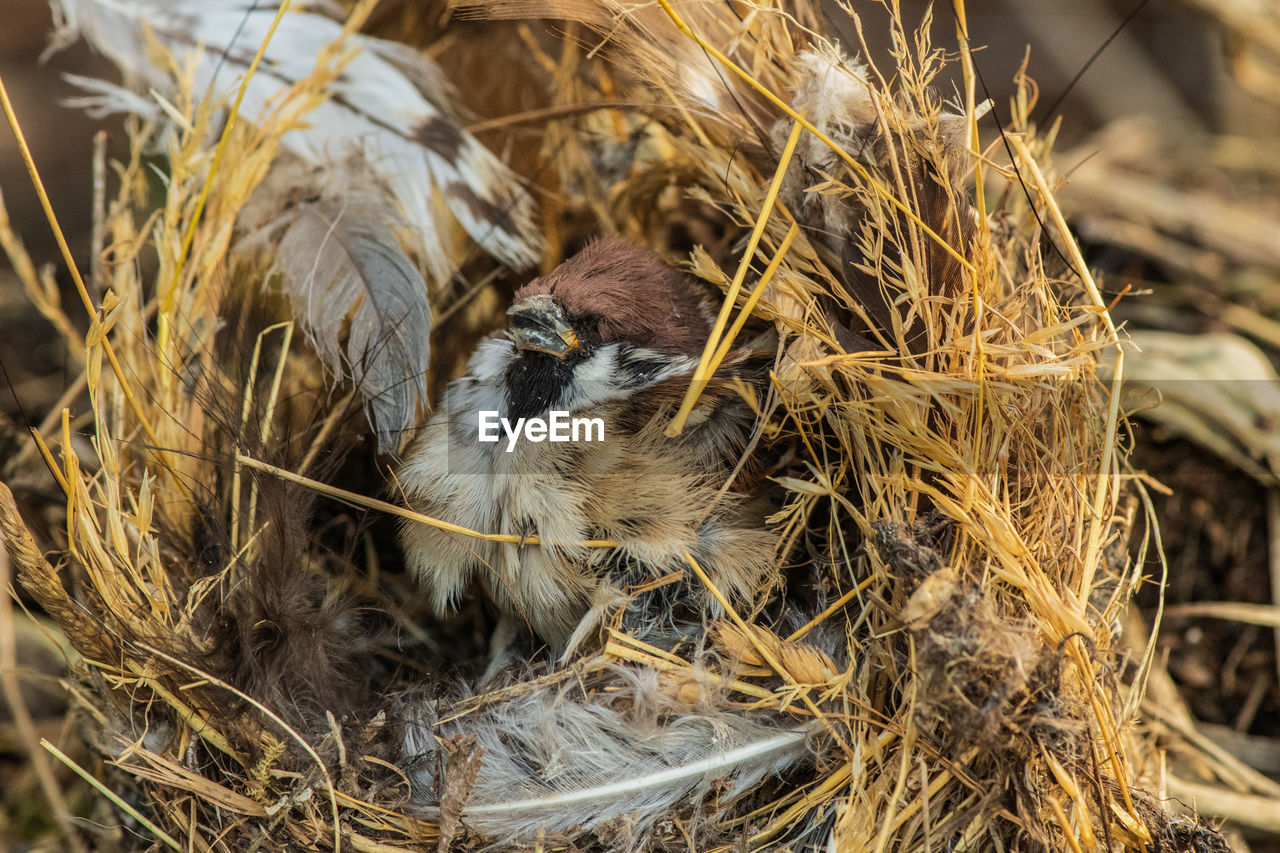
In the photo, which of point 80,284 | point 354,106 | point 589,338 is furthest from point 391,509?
point 354,106

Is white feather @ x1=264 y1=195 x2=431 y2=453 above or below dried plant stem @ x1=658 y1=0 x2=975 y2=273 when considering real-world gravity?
below

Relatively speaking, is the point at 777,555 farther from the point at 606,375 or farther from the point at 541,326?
the point at 541,326

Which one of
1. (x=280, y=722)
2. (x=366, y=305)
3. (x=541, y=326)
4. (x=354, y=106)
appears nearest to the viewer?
(x=280, y=722)

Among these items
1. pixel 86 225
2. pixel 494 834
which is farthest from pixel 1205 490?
pixel 86 225

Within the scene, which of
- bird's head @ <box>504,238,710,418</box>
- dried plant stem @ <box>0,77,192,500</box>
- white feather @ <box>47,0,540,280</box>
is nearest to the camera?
dried plant stem @ <box>0,77,192,500</box>

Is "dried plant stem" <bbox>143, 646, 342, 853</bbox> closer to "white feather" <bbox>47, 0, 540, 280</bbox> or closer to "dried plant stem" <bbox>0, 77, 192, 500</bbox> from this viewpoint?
"dried plant stem" <bbox>0, 77, 192, 500</bbox>

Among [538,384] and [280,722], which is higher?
[538,384]

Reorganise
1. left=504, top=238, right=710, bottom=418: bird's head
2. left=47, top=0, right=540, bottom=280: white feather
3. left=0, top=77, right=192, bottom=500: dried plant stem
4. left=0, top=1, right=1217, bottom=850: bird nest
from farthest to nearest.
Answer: left=47, top=0, right=540, bottom=280: white feather
left=504, top=238, right=710, bottom=418: bird's head
left=0, top=77, right=192, bottom=500: dried plant stem
left=0, top=1, right=1217, bottom=850: bird nest

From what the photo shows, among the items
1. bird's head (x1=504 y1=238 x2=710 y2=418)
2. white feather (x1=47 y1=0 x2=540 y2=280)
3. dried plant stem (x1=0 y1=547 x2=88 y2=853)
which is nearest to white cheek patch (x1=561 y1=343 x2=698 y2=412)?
bird's head (x1=504 y1=238 x2=710 y2=418)
